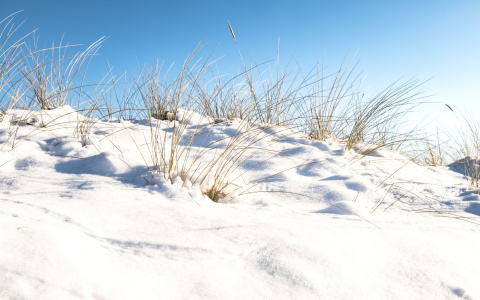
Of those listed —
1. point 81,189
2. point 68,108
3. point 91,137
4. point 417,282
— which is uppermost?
point 68,108

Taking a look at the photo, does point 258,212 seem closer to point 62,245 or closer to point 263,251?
point 263,251

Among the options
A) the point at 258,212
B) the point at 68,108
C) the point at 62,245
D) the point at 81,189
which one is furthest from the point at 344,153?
the point at 68,108

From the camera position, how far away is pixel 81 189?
114 cm

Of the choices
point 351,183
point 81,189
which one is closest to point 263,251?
point 81,189

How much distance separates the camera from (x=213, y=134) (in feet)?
7.86

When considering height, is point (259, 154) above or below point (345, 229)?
above

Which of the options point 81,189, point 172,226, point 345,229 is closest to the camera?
point 172,226

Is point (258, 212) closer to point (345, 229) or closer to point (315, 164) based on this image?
point (345, 229)

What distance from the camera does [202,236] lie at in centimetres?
86

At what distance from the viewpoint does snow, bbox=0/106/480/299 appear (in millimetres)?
644

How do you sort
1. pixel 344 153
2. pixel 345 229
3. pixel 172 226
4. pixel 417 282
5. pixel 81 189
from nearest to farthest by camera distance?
pixel 417 282 → pixel 172 226 → pixel 345 229 → pixel 81 189 → pixel 344 153

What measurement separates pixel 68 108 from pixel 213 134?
121 centimetres

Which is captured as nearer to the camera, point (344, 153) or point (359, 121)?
point (344, 153)

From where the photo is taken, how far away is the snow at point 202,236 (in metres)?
0.64
